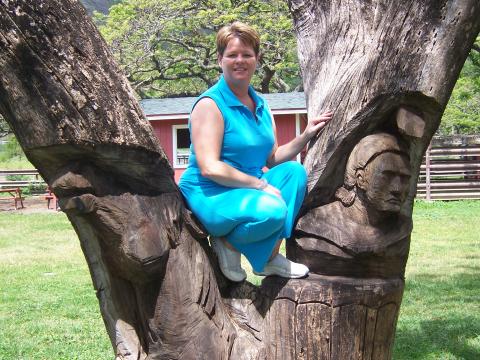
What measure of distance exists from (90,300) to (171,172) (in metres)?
5.39

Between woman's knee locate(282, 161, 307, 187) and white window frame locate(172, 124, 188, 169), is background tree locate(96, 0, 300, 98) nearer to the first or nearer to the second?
white window frame locate(172, 124, 188, 169)

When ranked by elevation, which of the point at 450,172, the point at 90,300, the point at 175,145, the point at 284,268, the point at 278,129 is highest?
the point at 284,268

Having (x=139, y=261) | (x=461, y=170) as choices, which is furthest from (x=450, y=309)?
(x=461, y=170)

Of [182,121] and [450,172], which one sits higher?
[182,121]

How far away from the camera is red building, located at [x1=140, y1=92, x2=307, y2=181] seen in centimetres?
2011

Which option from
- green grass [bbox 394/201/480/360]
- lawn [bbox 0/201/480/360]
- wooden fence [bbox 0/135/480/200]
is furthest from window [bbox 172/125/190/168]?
green grass [bbox 394/201/480/360]

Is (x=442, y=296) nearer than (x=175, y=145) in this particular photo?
Yes

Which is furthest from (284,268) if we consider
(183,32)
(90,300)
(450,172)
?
(183,32)

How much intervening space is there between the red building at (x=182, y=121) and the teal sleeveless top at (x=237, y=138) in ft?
Result: 55.5

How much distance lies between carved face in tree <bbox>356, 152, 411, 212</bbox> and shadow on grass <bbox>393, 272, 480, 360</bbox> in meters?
3.30

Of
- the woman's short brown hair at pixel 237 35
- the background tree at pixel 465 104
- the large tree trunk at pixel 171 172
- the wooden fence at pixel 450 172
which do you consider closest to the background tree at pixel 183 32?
the background tree at pixel 465 104

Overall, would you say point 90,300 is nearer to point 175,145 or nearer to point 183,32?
point 175,145

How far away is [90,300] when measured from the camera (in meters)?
7.72

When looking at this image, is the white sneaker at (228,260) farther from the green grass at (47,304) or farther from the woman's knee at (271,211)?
the green grass at (47,304)
